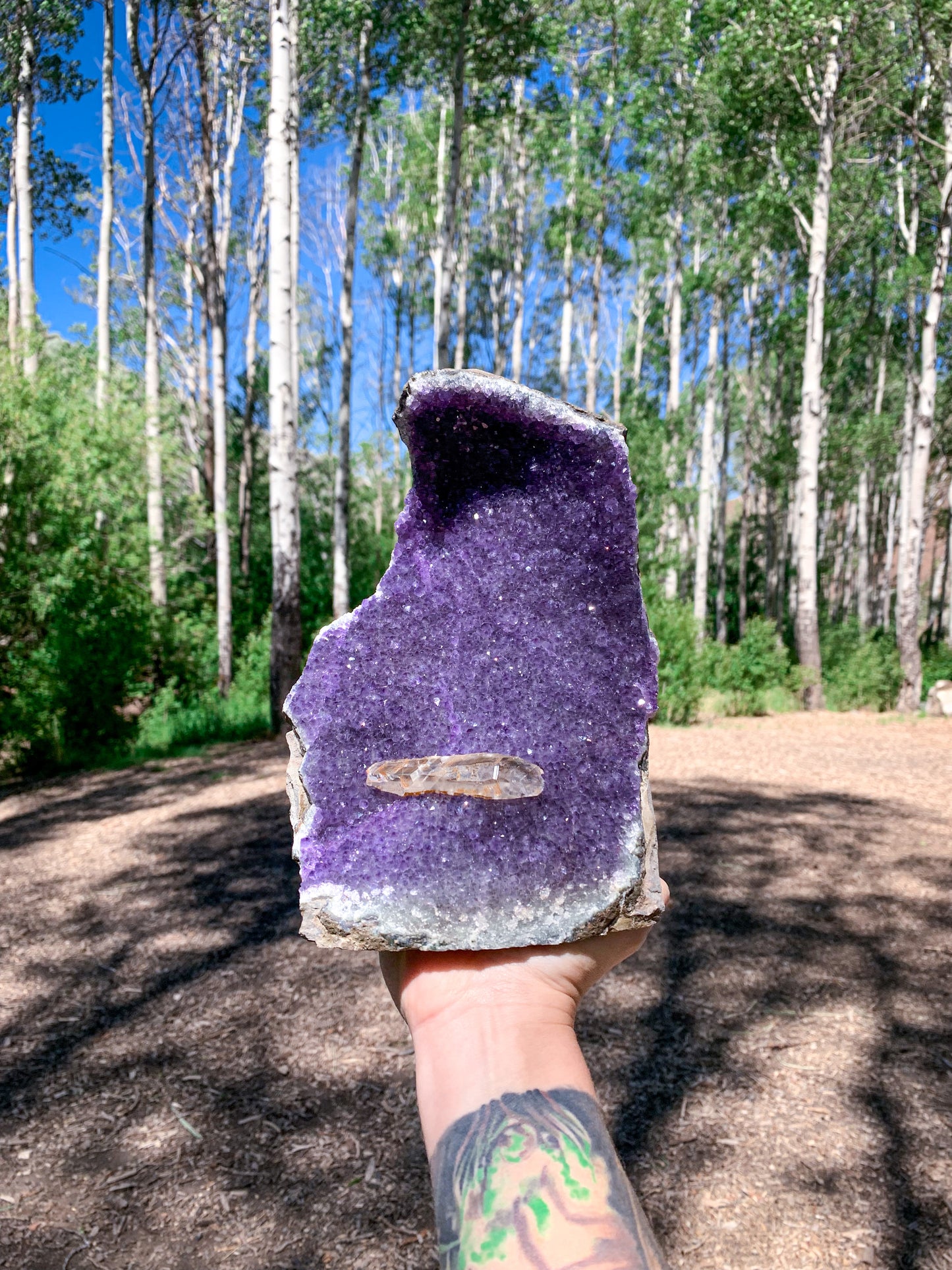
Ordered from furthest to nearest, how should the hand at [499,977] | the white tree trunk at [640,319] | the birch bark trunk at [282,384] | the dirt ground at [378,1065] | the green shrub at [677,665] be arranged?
the white tree trunk at [640,319], the green shrub at [677,665], the birch bark trunk at [282,384], the dirt ground at [378,1065], the hand at [499,977]

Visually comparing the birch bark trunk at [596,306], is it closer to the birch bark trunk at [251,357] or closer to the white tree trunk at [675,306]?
the white tree trunk at [675,306]

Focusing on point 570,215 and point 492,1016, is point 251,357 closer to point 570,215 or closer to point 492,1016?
point 570,215

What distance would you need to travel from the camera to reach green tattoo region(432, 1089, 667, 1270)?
947mm

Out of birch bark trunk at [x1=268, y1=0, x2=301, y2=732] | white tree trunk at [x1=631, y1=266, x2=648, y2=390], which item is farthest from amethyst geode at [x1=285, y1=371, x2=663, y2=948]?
white tree trunk at [x1=631, y1=266, x2=648, y2=390]

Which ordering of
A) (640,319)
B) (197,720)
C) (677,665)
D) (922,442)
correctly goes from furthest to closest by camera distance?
(640,319) < (922,442) < (677,665) < (197,720)

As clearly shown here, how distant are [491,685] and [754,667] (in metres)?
11.4

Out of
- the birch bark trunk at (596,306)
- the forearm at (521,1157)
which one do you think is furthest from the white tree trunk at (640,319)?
the forearm at (521,1157)

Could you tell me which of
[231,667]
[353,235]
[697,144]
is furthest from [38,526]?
[697,144]

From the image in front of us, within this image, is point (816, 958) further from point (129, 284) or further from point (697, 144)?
point (129, 284)

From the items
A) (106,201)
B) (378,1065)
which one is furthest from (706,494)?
(378,1065)

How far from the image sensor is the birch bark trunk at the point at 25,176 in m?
12.5

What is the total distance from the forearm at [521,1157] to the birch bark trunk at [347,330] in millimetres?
12174

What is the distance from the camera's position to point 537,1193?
3.31ft

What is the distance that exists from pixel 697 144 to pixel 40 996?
16.7m
